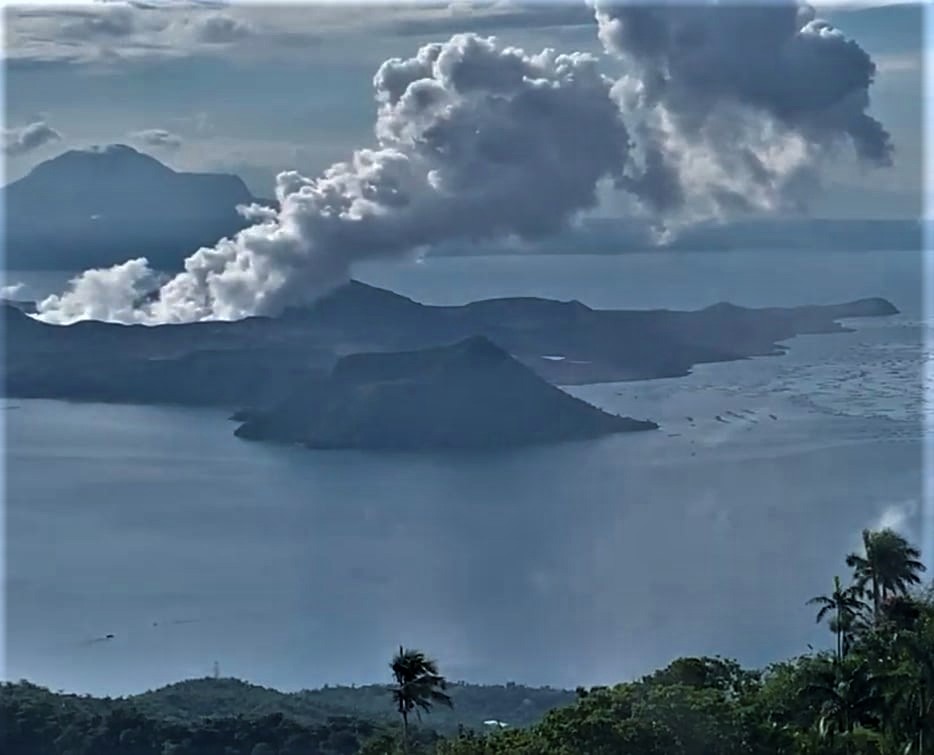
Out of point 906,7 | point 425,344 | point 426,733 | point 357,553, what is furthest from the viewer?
point 425,344

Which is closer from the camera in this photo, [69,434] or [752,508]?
[752,508]

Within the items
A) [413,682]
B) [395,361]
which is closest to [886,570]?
[413,682]

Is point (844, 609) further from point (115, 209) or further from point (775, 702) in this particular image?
point (115, 209)

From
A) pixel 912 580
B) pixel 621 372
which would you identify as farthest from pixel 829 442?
pixel 912 580

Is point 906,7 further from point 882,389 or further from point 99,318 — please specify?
point 99,318

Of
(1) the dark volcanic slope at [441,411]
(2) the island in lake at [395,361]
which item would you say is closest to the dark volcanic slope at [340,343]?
(2) the island in lake at [395,361]

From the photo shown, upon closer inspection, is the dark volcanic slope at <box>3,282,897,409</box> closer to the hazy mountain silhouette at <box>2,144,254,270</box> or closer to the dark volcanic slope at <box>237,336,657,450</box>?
the dark volcanic slope at <box>237,336,657,450</box>
